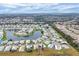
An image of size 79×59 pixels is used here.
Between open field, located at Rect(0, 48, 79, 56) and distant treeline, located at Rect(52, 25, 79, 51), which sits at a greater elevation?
distant treeline, located at Rect(52, 25, 79, 51)

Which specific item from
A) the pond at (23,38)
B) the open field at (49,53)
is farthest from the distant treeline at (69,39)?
the pond at (23,38)

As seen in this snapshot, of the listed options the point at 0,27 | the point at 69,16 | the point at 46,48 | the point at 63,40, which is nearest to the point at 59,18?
the point at 69,16

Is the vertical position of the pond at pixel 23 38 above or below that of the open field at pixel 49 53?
above

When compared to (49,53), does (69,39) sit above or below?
above

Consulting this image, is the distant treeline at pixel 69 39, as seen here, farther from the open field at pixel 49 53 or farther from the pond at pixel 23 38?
the pond at pixel 23 38

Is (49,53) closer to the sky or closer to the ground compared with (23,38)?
closer to the ground

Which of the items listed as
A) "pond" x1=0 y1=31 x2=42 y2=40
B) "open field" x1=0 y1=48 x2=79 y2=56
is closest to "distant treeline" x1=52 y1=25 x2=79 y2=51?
"open field" x1=0 y1=48 x2=79 y2=56

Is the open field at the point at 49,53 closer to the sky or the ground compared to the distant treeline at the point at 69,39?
closer to the ground

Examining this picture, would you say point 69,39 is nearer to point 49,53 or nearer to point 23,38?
point 49,53

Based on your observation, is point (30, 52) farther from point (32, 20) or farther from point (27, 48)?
point (32, 20)

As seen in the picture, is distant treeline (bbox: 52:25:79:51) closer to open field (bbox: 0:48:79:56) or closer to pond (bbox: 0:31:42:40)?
open field (bbox: 0:48:79:56)


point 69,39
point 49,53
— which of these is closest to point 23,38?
point 49,53
